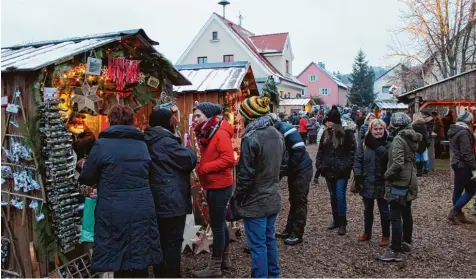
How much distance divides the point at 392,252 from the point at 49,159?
4113 millimetres

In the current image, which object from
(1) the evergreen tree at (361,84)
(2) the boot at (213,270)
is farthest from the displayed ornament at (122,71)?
(1) the evergreen tree at (361,84)

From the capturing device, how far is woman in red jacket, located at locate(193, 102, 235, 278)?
4410 millimetres

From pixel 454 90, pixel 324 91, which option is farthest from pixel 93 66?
pixel 324 91

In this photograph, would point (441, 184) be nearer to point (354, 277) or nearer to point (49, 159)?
point (354, 277)

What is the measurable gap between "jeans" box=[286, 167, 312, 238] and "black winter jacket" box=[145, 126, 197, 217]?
2282 millimetres

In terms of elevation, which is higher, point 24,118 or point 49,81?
point 49,81

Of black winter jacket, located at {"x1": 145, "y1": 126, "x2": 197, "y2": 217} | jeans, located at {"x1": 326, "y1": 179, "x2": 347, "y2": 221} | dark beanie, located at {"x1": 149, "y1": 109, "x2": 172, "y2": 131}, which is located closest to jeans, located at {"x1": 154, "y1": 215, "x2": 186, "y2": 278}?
black winter jacket, located at {"x1": 145, "y1": 126, "x2": 197, "y2": 217}

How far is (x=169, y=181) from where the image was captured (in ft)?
12.8

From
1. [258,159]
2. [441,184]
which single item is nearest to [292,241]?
[258,159]

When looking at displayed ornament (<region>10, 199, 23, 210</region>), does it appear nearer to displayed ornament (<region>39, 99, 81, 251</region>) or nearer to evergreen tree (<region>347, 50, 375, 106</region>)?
displayed ornament (<region>39, 99, 81, 251</region>)

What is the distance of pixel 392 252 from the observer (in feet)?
17.0

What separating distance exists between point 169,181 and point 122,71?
2.06 metres

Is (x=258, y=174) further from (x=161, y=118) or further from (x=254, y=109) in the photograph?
(x=161, y=118)

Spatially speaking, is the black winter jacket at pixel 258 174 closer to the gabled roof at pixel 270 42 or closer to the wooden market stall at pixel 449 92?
the wooden market stall at pixel 449 92
